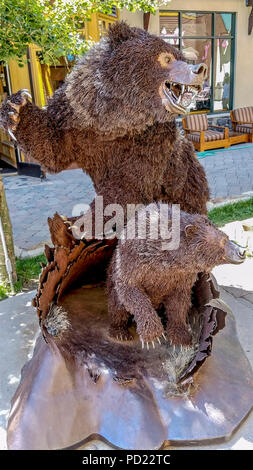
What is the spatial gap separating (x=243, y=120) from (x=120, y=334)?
8679 mm

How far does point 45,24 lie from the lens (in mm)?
2625

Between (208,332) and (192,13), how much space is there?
8.83 meters

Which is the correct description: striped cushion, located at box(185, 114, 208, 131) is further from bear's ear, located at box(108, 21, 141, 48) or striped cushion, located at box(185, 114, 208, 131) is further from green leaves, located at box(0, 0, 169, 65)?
bear's ear, located at box(108, 21, 141, 48)

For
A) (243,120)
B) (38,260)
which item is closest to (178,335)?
(38,260)

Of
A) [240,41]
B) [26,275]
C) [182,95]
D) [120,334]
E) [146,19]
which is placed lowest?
[26,275]

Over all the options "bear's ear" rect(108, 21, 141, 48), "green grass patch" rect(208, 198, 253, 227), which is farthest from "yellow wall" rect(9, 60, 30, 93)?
"bear's ear" rect(108, 21, 141, 48)

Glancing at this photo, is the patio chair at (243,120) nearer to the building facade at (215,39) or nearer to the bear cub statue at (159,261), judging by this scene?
the building facade at (215,39)

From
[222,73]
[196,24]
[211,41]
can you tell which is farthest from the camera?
[222,73]

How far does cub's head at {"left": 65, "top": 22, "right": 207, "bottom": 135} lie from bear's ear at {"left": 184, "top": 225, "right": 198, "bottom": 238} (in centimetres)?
47

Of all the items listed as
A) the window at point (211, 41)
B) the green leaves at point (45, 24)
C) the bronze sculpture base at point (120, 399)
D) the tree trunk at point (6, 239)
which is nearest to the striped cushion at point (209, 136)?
the window at point (211, 41)

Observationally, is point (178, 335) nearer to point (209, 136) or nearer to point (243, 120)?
point (209, 136)
